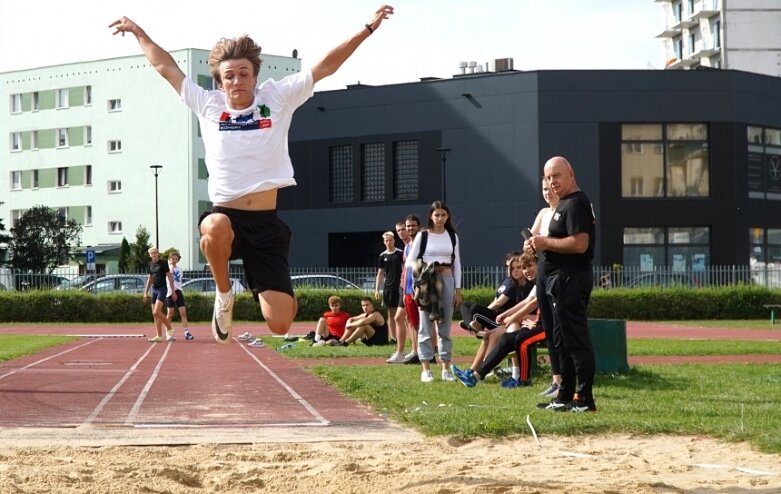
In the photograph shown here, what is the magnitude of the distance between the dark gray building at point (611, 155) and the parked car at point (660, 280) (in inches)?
312

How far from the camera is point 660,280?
1547 inches

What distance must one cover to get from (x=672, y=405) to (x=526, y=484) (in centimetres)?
438

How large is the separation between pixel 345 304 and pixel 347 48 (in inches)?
1079

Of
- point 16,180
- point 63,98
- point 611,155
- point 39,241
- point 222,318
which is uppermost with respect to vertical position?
point 63,98

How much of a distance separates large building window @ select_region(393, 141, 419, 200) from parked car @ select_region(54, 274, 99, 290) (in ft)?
52.0

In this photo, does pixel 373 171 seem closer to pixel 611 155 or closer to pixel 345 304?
pixel 611 155

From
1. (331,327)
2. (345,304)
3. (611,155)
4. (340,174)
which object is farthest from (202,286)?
(611,155)

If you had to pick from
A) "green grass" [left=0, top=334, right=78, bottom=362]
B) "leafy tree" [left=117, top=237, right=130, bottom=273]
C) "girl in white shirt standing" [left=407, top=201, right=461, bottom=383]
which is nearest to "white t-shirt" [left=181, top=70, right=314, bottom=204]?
"girl in white shirt standing" [left=407, top=201, right=461, bottom=383]

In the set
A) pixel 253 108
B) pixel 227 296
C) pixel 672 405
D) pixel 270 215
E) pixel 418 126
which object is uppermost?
pixel 418 126

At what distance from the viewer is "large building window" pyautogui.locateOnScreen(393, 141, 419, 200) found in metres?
50.8

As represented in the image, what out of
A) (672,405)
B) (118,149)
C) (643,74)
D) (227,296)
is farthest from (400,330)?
(118,149)

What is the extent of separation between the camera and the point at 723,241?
48.9 metres

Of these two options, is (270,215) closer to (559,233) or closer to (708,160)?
(559,233)

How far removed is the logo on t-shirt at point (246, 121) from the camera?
7.98 meters
